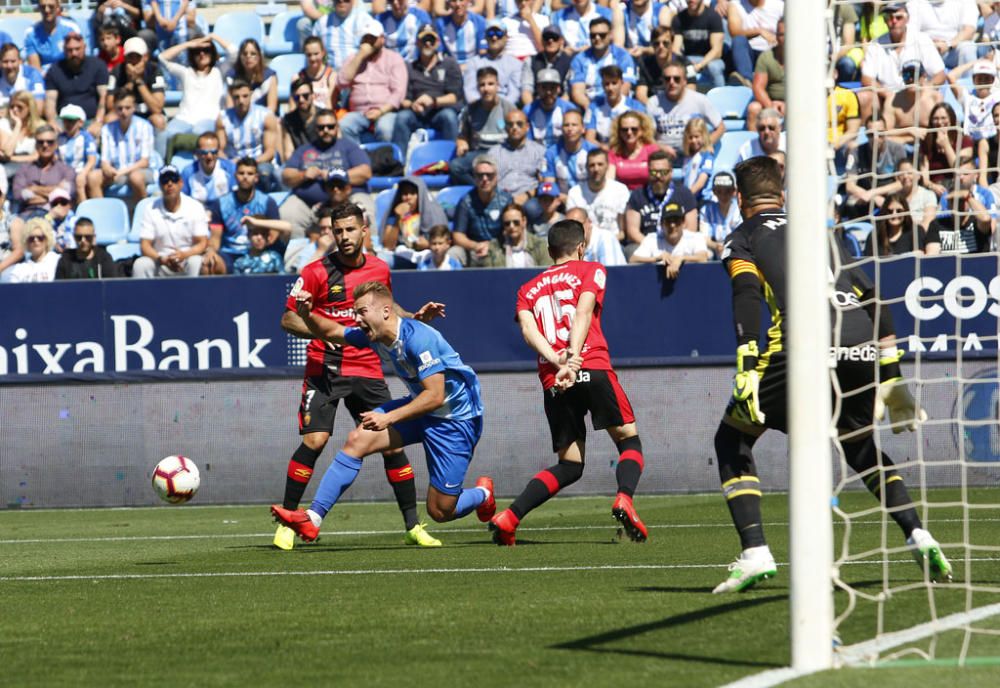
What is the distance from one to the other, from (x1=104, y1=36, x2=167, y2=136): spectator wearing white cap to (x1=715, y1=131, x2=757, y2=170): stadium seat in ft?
21.9

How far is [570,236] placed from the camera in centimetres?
1056

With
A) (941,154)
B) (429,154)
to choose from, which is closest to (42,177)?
(429,154)

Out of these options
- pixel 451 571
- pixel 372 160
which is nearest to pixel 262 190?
pixel 372 160

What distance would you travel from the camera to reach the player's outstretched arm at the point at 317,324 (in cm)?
1098

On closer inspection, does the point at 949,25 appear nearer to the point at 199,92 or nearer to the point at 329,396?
the point at 329,396

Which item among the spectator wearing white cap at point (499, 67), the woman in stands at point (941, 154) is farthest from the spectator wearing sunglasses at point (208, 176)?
the woman in stands at point (941, 154)

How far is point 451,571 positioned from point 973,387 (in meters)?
7.05

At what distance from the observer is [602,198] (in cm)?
1666

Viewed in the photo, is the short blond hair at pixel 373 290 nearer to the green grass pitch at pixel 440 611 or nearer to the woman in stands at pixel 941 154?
the green grass pitch at pixel 440 611

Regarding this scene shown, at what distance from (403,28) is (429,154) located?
192 cm

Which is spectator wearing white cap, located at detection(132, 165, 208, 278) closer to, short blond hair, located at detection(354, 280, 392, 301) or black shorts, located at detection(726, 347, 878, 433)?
short blond hair, located at detection(354, 280, 392, 301)

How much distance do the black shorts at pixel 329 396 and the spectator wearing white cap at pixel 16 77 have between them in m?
10.3

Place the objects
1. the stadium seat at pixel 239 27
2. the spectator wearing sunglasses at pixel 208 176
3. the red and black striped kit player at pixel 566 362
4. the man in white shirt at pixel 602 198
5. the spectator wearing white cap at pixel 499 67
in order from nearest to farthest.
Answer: the red and black striped kit player at pixel 566 362, the man in white shirt at pixel 602 198, the spectator wearing sunglasses at pixel 208 176, the spectator wearing white cap at pixel 499 67, the stadium seat at pixel 239 27

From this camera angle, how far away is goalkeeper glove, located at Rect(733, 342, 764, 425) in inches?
266
